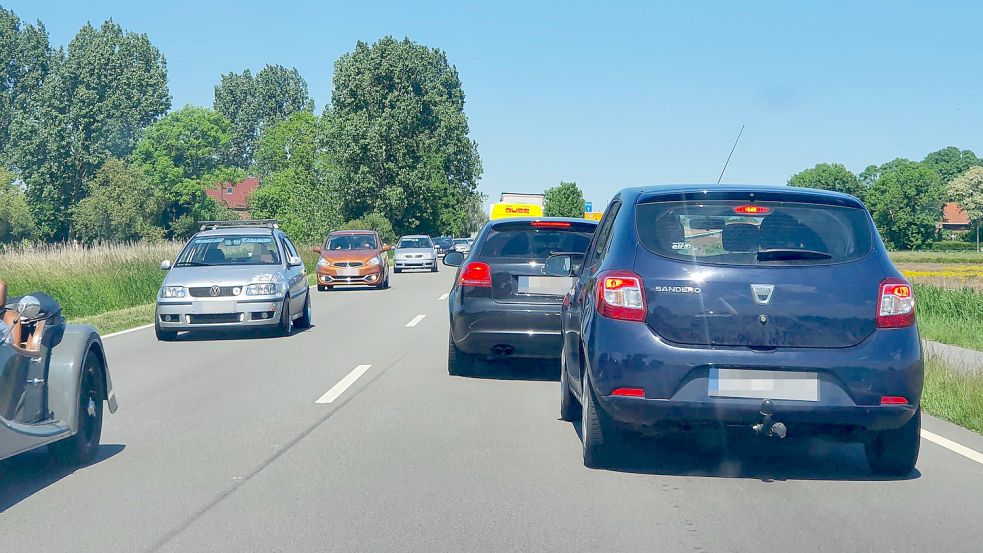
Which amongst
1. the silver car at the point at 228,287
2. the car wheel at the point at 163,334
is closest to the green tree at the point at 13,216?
the silver car at the point at 228,287

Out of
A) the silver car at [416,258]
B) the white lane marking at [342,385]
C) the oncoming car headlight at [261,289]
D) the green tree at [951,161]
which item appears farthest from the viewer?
the green tree at [951,161]

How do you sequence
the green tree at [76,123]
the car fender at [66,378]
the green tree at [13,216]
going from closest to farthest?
1. the car fender at [66,378]
2. the green tree at [13,216]
3. the green tree at [76,123]

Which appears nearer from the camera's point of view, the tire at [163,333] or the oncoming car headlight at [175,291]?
the oncoming car headlight at [175,291]

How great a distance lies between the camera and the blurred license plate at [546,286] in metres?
9.94

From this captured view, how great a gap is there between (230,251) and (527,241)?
6.86m

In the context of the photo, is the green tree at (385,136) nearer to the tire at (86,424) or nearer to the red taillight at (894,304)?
Answer: the tire at (86,424)

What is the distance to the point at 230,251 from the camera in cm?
1568

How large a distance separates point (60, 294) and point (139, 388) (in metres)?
12.3

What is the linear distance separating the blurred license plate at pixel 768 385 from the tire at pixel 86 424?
12.4ft

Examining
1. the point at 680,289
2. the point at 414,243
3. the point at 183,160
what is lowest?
the point at 414,243

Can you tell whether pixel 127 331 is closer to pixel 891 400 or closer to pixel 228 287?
pixel 228 287

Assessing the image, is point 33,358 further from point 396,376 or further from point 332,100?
point 332,100

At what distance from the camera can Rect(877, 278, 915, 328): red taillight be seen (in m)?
5.71

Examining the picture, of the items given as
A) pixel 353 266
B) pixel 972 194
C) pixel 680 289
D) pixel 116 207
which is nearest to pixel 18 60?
pixel 116 207
